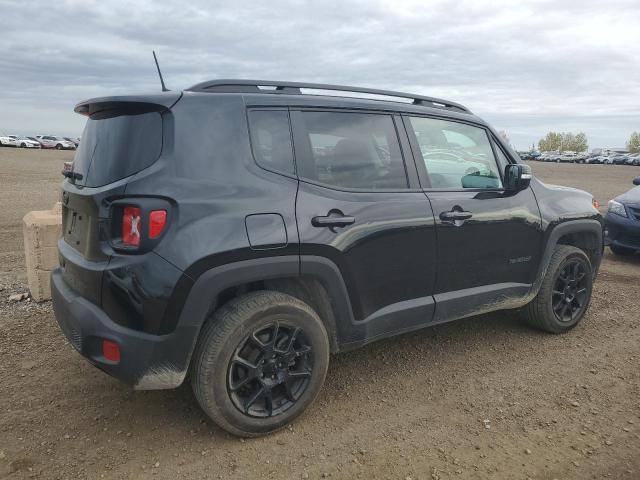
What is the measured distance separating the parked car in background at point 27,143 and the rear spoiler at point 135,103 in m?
54.5

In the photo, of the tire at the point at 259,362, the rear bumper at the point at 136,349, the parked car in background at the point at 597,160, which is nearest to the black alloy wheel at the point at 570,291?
the tire at the point at 259,362

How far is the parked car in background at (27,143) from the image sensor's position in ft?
163

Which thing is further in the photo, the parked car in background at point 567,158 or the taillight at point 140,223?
the parked car in background at point 567,158

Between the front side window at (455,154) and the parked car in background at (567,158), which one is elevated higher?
the front side window at (455,154)

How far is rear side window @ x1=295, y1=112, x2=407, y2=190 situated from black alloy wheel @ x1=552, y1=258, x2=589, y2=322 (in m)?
1.92

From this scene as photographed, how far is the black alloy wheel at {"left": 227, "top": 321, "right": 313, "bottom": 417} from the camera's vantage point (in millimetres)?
2748

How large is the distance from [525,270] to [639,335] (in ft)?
4.48

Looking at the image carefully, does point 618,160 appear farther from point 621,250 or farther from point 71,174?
point 71,174

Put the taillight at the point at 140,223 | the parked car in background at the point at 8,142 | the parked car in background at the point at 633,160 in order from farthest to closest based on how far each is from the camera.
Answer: the parked car in background at the point at 633,160
the parked car in background at the point at 8,142
the taillight at the point at 140,223

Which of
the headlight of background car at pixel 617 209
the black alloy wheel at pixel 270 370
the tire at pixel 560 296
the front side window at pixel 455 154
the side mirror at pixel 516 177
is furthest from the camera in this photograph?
the headlight of background car at pixel 617 209

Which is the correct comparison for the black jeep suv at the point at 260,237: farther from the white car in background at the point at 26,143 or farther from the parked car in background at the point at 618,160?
the parked car in background at the point at 618,160

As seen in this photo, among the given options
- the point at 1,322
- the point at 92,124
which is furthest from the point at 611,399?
the point at 1,322

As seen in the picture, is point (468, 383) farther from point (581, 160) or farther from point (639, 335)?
point (581, 160)

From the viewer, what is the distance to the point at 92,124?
9.75ft
